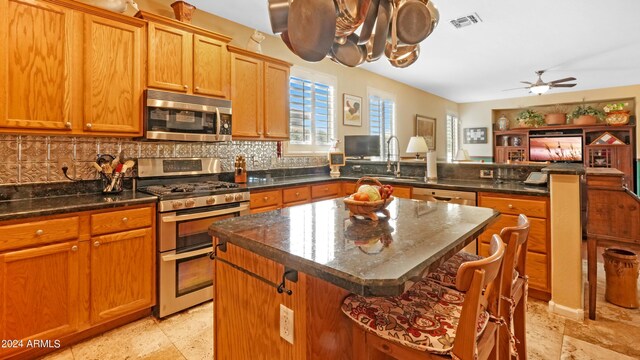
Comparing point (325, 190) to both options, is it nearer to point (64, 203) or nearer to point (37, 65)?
point (64, 203)

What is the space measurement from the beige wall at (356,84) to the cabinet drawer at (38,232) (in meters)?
1.81

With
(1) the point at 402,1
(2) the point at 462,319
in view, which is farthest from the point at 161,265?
(1) the point at 402,1

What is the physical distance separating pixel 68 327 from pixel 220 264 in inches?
55.2

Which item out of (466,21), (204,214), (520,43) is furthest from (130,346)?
(520,43)

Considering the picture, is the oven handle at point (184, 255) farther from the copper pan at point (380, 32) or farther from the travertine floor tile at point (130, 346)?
the copper pan at point (380, 32)

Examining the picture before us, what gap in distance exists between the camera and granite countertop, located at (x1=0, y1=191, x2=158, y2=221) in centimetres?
181

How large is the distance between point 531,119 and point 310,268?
8.93 metres

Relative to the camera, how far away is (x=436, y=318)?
1.08 metres

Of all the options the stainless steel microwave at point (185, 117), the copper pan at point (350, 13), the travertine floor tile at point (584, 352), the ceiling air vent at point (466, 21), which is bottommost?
the travertine floor tile at point (584, 352)

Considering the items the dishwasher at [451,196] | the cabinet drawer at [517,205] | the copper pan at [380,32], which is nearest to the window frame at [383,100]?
the dishwasher at [451,196]

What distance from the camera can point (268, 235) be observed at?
1.24 metres

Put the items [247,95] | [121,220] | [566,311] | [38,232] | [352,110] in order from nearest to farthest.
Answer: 1. [38,232]
2. [121,220]
3. [566,311]
4. [247,95]
5. [352,110]

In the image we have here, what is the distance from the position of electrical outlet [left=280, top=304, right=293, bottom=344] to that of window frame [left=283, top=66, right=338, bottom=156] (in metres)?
3.03

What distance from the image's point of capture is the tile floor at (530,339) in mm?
1945
